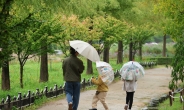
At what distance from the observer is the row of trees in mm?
9713

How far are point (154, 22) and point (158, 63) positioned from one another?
22.6 ft

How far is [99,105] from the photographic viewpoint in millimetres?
14188

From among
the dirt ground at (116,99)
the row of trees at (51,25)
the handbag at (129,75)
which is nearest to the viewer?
the row of trees at (51,25)

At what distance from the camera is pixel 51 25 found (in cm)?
1683

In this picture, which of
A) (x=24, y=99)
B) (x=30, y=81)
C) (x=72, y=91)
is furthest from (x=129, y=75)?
(x=30, y=81)

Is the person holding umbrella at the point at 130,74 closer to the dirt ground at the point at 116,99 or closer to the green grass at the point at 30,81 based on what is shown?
the dirt ground at the point at 116,99

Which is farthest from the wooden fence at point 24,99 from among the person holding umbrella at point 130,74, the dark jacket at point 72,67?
the person holding umbrella at point 130,74

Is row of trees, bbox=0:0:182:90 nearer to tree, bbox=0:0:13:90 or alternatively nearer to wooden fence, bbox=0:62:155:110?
tree, bbox=0:0:13:90

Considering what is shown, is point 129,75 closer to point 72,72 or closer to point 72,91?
point 72,91

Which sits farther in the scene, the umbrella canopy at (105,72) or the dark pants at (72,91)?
the umbrella canopy at (105,72)

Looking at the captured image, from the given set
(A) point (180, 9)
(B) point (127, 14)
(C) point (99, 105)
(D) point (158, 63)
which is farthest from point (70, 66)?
(D) point (158, 63)

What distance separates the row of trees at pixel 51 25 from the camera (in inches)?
382

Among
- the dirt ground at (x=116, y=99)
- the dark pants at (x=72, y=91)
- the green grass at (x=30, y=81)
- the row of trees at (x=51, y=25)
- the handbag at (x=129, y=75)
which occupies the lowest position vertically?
the dirt ground at (x=116, y=99)

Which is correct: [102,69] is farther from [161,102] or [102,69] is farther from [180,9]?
[180,9]
